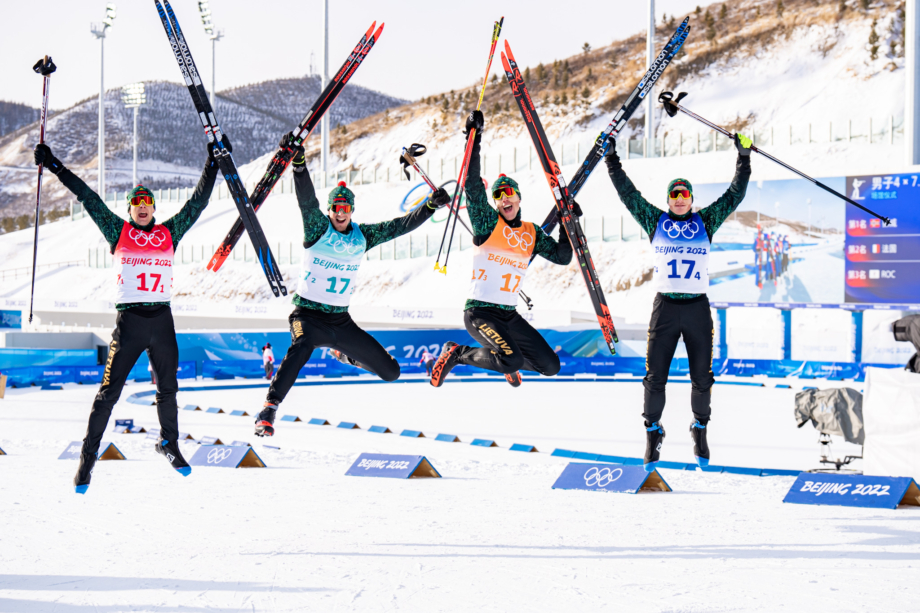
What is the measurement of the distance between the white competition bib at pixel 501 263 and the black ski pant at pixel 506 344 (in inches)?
6.2

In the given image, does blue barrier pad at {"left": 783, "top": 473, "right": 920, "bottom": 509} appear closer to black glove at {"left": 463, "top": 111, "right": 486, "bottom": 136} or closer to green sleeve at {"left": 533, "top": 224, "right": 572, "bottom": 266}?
green sleeve at {"left": 533, "top": 224, "right": 572, "bottom": 266}

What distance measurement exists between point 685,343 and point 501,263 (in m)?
1.88

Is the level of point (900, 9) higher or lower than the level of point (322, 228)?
higher

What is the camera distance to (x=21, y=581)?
725 cm

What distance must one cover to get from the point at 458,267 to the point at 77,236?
3578cm

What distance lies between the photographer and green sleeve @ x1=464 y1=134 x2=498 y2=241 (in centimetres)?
847

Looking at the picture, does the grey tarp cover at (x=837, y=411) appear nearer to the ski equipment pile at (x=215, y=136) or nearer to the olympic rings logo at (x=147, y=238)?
the ski equipment pile at (x=215, y=136)

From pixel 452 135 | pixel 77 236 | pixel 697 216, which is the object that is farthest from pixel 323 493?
pixel 452 135

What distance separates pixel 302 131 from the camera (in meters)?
8.12

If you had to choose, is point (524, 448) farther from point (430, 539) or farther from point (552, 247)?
point (552, 247)

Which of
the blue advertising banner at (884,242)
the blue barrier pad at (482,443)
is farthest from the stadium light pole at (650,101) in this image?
the blue barrier pad at (482,443)

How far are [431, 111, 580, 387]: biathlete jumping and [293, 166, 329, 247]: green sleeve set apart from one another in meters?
1.42

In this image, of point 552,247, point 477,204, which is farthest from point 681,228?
point 477,204

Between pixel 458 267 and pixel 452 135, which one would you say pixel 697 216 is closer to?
pixel 458 267
